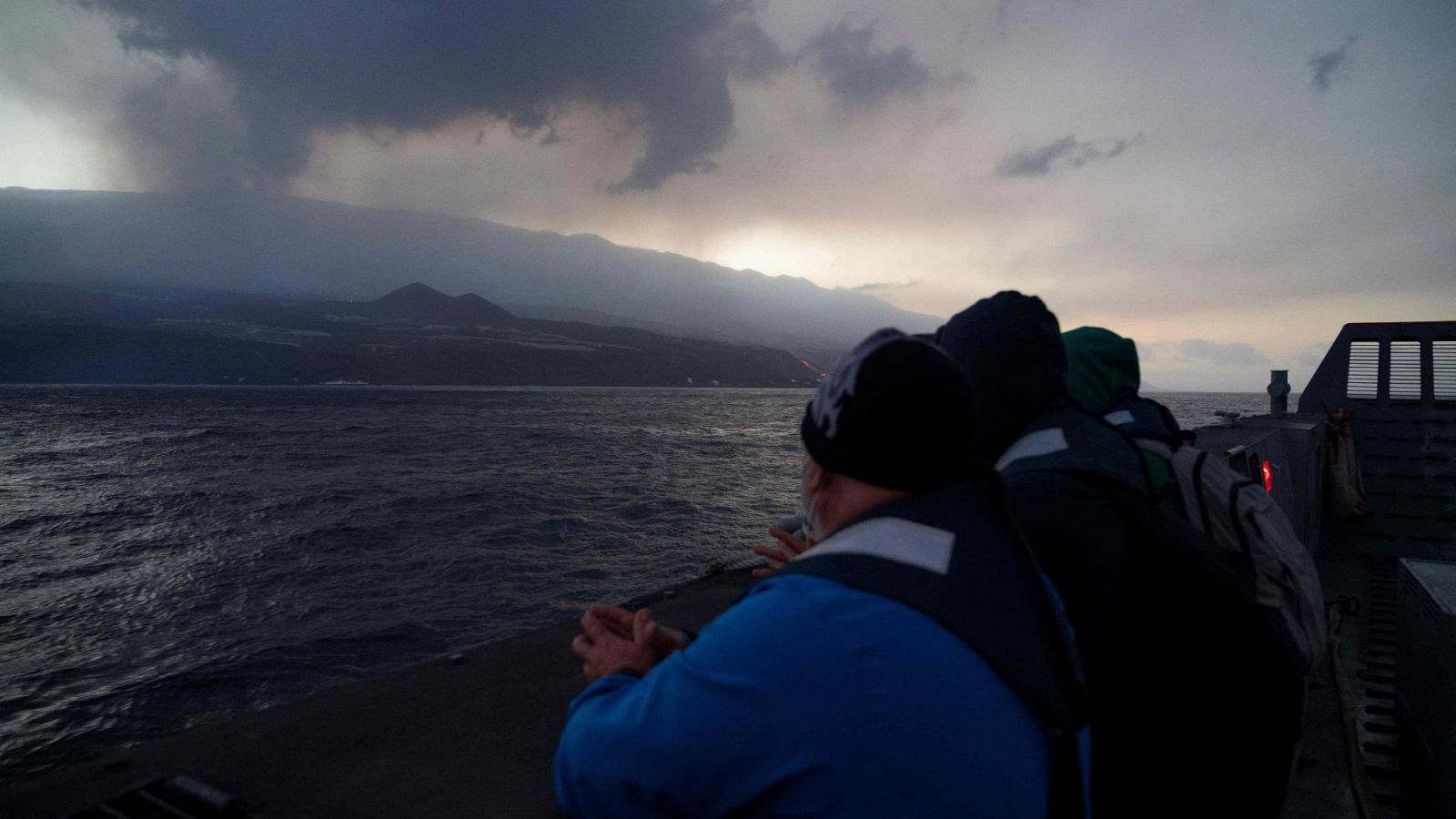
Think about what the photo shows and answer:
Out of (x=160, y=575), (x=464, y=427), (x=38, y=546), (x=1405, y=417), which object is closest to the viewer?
(x=1405, y=417)

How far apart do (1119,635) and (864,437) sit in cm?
82

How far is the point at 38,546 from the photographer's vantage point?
70.2ft

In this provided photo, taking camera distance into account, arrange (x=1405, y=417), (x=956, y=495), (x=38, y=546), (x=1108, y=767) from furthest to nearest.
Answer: (x=38, y=546)
(x=1405, y=417)
(x=1108, y=767)
(x=956, y=495)

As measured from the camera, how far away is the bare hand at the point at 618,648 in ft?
5.08

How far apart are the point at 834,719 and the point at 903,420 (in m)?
0.48

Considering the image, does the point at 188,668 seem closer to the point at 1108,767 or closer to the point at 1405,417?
the point at 1108,767

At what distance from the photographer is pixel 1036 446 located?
1.95 m

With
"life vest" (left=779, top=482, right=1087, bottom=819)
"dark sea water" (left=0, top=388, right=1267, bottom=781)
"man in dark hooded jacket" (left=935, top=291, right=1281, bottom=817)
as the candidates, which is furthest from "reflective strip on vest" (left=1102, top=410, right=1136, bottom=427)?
"dark sea water" (left=0, top=388, right=1267, bottom=781)

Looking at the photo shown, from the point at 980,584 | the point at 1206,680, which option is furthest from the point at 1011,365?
the point at 980,584

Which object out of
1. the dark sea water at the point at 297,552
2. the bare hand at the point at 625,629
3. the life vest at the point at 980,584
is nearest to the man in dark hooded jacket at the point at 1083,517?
the life vest at the point at 980,584

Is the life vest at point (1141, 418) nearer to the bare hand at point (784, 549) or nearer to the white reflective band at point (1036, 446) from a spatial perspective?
the white reflective band at point (1036, 446)

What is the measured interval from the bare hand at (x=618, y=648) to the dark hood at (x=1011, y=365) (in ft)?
3.57

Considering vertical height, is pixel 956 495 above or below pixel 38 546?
above

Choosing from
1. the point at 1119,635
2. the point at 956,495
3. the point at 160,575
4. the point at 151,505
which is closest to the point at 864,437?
the point at 956,495
